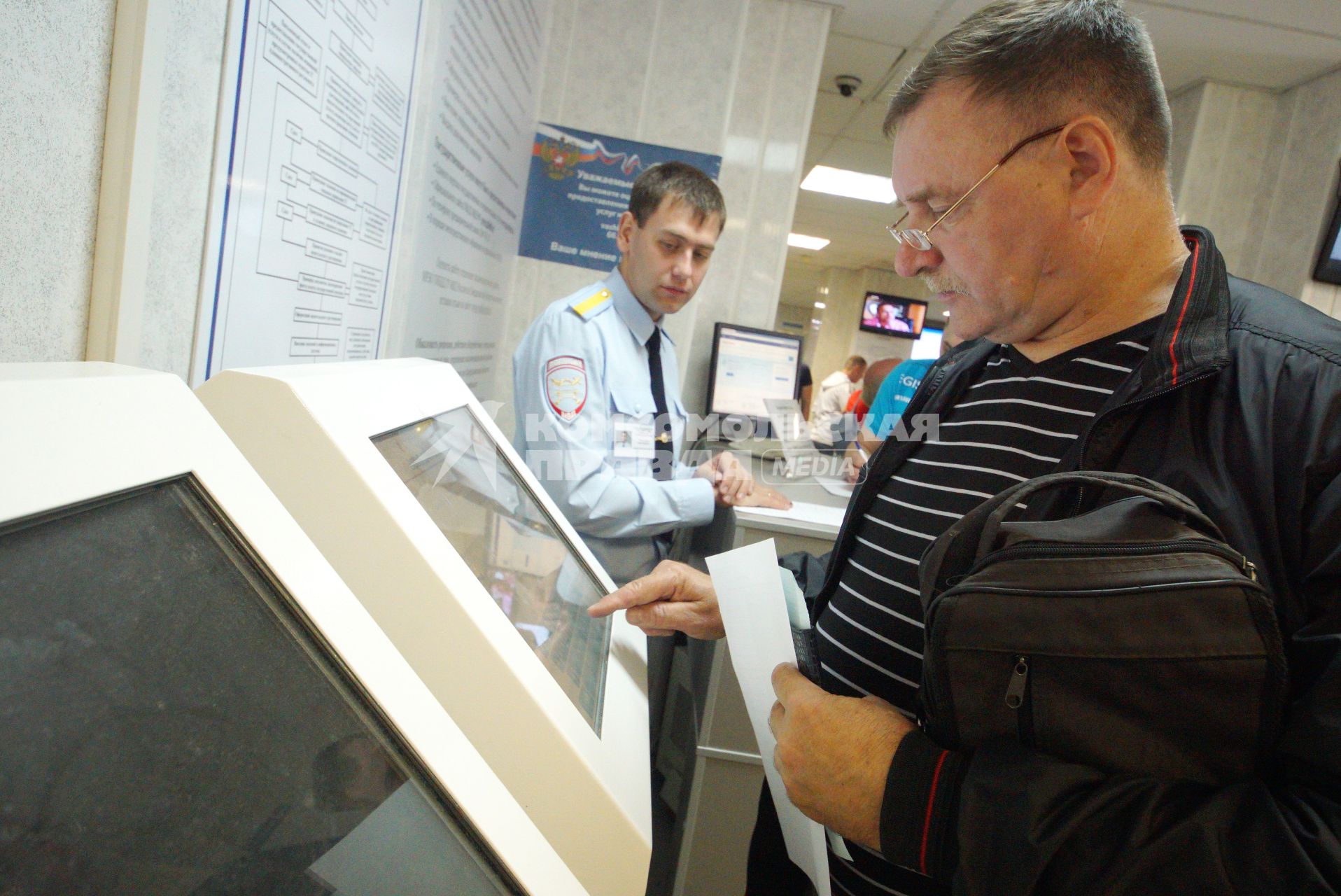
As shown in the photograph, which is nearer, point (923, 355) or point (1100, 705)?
point (1100, 705)

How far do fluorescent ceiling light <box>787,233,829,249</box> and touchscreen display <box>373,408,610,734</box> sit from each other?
9.19m

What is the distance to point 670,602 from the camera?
101cm

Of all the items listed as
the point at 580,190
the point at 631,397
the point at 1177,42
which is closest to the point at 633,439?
the point at 631,397

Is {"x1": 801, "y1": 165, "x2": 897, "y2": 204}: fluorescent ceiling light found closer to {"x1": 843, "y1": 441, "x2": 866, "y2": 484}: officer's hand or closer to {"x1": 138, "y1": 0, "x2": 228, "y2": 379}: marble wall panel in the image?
{"x1": 843, "y1": 441, "x2": 866, "y2": 484}: officer's hand

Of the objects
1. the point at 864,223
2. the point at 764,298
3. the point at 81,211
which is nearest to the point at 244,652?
the point at 81,211

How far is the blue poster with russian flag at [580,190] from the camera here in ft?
10.8

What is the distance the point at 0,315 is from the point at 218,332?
12.5 inches

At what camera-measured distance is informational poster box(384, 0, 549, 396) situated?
162 centimetres

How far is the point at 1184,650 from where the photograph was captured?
0.58 meters

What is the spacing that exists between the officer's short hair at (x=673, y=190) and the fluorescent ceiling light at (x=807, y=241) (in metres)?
7.72

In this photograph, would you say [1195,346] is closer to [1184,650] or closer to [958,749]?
[1184,650]

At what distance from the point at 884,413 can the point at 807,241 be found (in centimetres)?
761

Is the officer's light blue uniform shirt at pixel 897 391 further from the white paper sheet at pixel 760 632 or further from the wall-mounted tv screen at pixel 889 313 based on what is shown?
the wall-mounted tv screen at pixel 889 313

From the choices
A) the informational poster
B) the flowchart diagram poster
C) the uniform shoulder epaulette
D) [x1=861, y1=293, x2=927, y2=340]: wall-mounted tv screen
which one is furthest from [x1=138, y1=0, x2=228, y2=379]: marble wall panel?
[x1=861, y1=293, x2=927, y2=340]: wall-mounted tv screen
